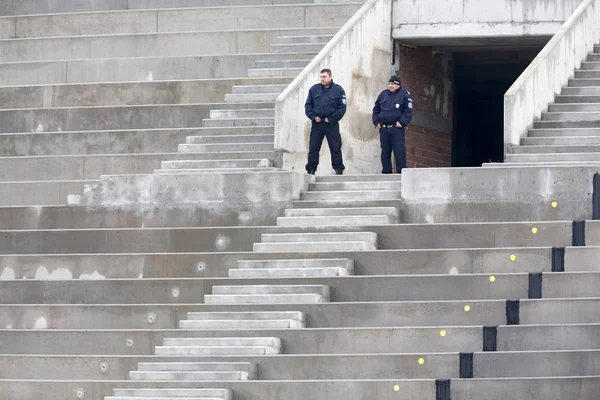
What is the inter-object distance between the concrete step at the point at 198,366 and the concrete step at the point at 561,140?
5.38 meters

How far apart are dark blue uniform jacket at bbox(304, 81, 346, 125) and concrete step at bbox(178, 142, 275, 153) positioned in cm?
66

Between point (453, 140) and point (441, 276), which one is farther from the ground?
point (453, 140)

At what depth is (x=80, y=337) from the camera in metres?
17.7

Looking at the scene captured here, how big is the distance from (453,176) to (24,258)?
4.75m

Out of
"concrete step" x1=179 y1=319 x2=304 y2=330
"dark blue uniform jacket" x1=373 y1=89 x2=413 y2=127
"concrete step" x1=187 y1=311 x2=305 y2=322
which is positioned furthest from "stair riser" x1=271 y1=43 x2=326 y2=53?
"concrete step" x1=179 y1=319 x2=304 y2=330

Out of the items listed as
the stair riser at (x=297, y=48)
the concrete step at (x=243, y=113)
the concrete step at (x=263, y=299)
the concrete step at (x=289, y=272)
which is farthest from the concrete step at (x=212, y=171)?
the stair riser at (x=297, y=48)

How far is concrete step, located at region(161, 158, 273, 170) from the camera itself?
20.2 metres

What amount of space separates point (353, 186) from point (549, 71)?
304 cm

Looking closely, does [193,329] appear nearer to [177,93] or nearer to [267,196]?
[267,196]

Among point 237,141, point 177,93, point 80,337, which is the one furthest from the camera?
point 177,93

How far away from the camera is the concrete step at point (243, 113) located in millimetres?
21516

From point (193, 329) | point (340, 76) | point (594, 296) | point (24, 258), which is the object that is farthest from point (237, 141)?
point (594, 296)

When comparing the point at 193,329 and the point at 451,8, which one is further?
the point at 451,8

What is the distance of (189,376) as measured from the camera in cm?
1638
